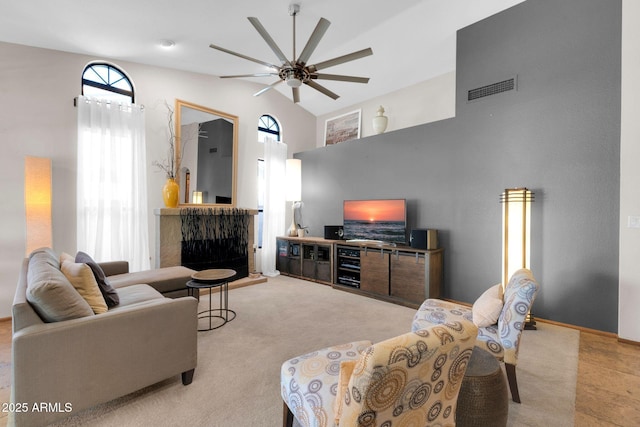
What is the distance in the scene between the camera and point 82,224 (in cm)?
357

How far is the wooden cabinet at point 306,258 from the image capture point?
4812 mm

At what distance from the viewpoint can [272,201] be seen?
5.50m

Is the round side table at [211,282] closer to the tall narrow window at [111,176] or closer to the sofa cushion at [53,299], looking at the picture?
the sofa cushion at [53,299]

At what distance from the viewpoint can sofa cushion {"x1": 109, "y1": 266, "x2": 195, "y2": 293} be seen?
296 centimetres

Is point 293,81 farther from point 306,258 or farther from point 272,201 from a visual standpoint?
point 306,258

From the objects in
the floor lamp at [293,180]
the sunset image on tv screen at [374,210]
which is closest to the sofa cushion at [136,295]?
the sunset image on tv screen at [374,210]

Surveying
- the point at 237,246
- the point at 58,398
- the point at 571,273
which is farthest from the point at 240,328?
the point at 571,273

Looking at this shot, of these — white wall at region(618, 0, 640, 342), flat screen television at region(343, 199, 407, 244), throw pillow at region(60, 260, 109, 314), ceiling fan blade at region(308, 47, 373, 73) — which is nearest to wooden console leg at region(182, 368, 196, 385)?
throw pillow at region(60, 260, 109, 314)

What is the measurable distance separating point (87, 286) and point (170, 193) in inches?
94.2

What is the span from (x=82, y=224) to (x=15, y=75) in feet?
5.79

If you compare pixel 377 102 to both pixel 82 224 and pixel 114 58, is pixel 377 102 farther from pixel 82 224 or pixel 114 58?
pixel 82 224

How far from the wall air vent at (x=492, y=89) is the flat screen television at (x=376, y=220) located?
1605 millimetres

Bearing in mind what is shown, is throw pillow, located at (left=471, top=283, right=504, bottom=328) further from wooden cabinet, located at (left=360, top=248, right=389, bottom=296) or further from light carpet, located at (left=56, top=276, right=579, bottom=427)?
wooden cabinet, located at (left=360, top=248, right=389, bottom=296)

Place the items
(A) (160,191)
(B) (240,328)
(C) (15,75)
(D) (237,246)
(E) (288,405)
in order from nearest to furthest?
(E) (288,405)
(B) (240,328)
(C) (15,75)
(A) (160,191)
(D) (237,246)
